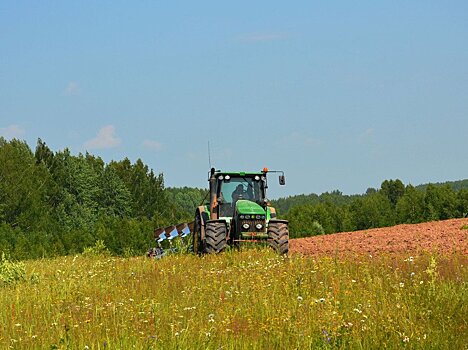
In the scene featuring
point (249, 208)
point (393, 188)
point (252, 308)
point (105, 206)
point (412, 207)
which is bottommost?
point (252, 308)

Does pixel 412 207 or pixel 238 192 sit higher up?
pixel 412 207

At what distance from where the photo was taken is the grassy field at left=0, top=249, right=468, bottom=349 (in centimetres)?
723

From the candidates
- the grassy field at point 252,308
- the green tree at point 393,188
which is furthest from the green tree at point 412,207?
the grassy field at point 252,308

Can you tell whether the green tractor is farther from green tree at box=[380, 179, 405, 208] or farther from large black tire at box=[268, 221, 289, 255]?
green tree at box=[380, 179, 405, 208]

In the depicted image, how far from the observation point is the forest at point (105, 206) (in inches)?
1523

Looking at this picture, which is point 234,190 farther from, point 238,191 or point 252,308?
point 252,308

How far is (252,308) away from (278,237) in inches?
297

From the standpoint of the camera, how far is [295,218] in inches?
1544

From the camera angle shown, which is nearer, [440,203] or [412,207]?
[440,203]

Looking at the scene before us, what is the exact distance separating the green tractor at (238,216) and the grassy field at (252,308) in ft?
8.73

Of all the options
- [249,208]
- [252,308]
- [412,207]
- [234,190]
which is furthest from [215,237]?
[412,207]

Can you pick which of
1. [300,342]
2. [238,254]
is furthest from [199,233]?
[300,342]

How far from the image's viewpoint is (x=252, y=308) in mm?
9031

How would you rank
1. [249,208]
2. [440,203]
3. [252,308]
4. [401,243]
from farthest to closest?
[440,203], [401,243], [249,208], [252,308]
